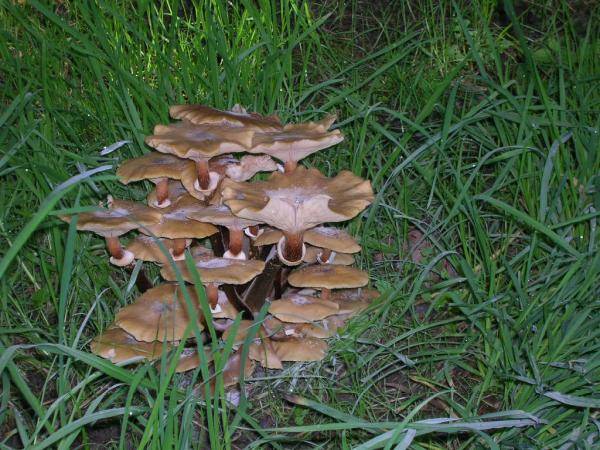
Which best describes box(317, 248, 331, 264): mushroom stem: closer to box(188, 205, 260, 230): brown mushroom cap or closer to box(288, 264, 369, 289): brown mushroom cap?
box(288, 264, 369, 289): brown mushroom cap

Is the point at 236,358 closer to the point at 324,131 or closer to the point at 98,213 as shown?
the point at 98,213


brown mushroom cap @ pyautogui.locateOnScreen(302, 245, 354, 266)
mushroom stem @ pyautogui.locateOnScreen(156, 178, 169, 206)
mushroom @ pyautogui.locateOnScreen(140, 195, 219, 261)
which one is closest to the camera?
mushroom @ pyautogui.locateOnScreen(140, 195, 219, 261)

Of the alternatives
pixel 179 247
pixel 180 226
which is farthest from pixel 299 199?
pixel 179 247

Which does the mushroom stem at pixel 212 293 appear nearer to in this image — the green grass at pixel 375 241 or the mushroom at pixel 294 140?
the green grass at pixel 375 241

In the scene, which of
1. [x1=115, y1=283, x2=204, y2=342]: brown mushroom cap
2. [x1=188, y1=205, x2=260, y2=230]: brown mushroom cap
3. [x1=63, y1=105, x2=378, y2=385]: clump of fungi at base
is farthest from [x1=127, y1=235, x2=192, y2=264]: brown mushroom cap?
[x1=188, y1=205, x2=260, y2=230]: brown mushroom cap

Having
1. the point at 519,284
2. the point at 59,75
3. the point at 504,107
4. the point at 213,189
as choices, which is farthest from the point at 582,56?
the point at 59,75

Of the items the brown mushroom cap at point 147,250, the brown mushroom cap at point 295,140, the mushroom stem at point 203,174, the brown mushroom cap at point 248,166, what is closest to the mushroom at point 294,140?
the brown mushroom cap at point 295,140
